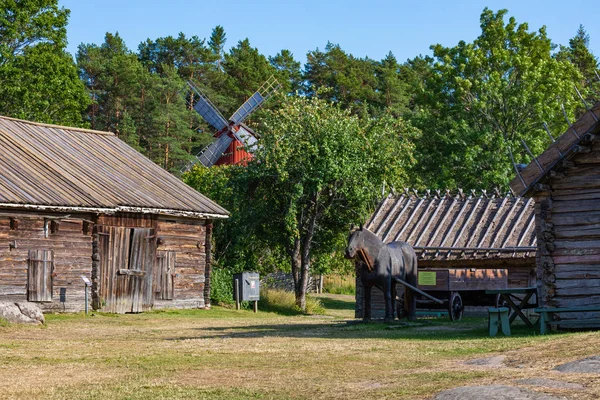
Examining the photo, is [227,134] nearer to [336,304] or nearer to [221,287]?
[336,304]

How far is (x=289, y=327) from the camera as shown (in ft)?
81.4

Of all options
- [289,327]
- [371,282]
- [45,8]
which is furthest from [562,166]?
[45,8]

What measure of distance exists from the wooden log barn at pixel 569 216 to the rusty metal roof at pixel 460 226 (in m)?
8.28

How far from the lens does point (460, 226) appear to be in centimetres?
3167

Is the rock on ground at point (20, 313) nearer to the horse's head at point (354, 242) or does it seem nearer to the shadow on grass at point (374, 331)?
the shadow on grass at point (374, 331)

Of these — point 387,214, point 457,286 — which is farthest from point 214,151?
point 457,286

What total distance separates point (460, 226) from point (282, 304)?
923cm

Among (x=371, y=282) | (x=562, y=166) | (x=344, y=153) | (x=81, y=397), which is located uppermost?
(x=344, y=153)

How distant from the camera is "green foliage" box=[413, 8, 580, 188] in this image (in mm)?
50281

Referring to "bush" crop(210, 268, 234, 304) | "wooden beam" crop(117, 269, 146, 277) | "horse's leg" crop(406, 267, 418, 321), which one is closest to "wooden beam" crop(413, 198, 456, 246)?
"horse's leg" crop(406, 267, 418, 321)

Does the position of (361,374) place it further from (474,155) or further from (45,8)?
(45,8)

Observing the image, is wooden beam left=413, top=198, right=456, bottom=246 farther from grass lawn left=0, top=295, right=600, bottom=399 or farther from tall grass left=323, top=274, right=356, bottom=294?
tall grass left=323, top=274, right=356, bottom=294

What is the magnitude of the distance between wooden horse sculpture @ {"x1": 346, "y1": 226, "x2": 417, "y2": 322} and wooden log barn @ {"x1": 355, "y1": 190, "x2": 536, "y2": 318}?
405 centimetres

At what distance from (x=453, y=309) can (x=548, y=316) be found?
684cm
